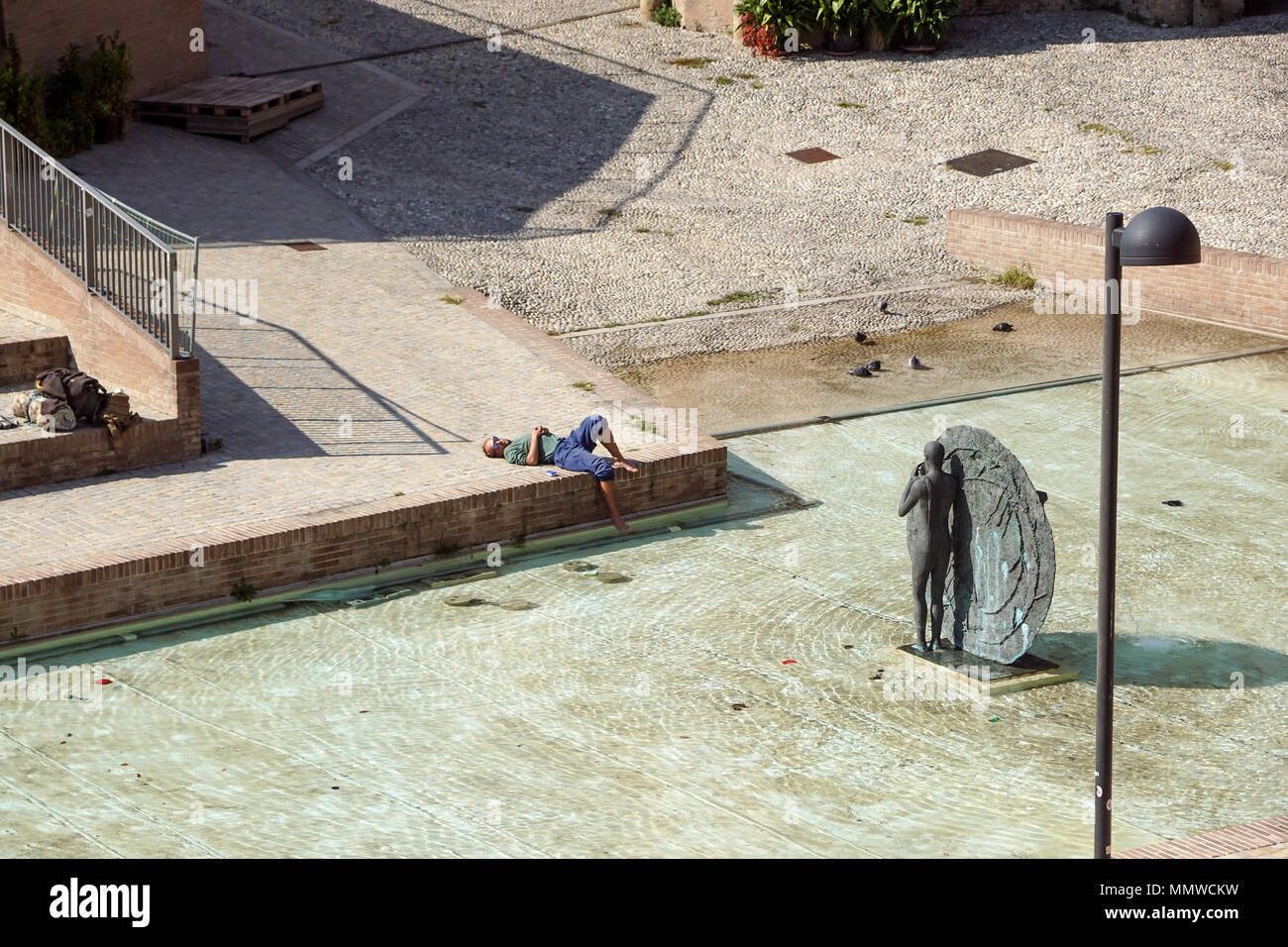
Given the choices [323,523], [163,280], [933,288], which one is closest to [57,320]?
[163,280]

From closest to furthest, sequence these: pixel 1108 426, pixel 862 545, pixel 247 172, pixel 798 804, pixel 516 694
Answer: pixel 1108 426 < pixel 798 804 < pixel 516 694 < pixel 862 545 < pixel 247 172

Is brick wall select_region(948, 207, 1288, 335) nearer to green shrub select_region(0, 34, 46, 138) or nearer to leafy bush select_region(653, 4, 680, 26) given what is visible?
leafy bush select_region(653, 4, 680, 26)

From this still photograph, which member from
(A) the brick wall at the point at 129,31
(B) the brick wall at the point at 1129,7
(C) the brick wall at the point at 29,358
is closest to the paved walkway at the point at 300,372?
(A) the brick wall at the point at 129,31

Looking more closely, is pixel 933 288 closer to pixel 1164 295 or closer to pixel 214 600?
pixel 1164 295

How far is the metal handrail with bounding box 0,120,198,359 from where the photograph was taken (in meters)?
14.8

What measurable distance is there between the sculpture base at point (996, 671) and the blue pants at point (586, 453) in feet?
10.6

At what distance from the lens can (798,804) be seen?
1016 centimetres

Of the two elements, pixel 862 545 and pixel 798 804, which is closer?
pixel 798 804

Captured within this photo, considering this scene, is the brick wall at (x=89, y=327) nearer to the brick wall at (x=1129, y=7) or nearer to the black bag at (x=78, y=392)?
the black bag at (x=78, y=392)

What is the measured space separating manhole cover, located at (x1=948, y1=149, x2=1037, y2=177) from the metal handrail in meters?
11.3

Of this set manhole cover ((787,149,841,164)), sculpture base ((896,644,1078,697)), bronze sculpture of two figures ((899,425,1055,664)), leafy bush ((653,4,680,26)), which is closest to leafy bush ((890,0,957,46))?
leafy bush ((653,4,680,26))

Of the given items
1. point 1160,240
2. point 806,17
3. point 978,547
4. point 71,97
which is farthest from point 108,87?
point 1160,240
